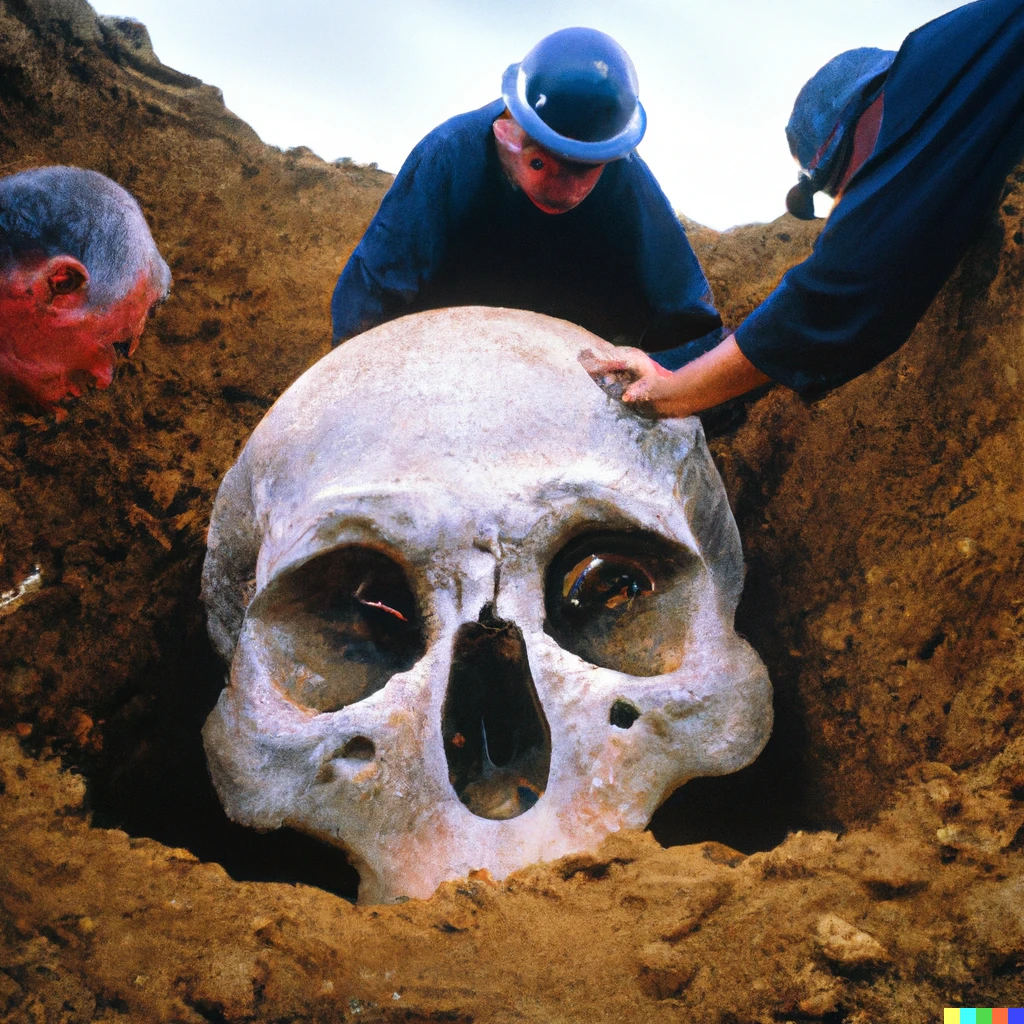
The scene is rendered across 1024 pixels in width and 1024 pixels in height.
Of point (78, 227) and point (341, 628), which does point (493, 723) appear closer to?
point (341, 628)

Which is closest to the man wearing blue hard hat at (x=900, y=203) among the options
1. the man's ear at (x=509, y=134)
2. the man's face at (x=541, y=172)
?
the man's face at (x=541, y=172)

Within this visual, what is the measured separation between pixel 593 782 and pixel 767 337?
759mm

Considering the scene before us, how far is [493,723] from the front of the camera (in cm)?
153

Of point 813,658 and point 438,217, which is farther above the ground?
point 438,217

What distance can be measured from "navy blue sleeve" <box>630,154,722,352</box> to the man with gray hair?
105 centimetres

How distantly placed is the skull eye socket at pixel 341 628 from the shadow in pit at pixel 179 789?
1.03 ft

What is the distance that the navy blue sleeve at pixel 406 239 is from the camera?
76.1 inches

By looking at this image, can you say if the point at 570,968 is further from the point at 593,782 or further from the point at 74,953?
the point at 74,953

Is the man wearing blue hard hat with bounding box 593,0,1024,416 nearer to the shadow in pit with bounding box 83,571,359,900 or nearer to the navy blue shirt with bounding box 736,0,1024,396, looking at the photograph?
the navy blue shirt with bounding box 736,0,1024,396

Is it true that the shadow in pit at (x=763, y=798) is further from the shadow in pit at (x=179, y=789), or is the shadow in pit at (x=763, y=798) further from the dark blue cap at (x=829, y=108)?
the dark blue cap at (x=829, y=108)

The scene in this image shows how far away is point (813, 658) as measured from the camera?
1.83 metres

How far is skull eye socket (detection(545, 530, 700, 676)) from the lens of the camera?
5.30 feet

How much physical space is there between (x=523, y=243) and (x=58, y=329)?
0.95 m

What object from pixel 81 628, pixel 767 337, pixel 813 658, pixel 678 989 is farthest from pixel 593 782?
pixel 81 628
